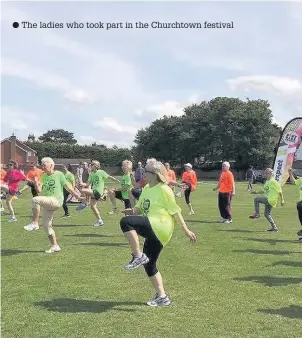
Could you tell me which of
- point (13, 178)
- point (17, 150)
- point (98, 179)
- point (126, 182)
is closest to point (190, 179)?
point (98, 179)

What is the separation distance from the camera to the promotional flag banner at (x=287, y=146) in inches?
982

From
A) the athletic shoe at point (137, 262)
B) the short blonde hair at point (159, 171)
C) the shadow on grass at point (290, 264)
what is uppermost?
the short blonde hair at point (159, 171)

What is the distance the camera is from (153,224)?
6.46 m

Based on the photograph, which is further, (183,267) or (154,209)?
(183,267)

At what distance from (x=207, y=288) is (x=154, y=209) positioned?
194 cm

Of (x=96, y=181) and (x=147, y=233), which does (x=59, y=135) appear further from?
(x=147, y=233)

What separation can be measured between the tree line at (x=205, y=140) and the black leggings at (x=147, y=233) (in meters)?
75.0

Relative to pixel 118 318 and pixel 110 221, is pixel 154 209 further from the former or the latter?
pixel 110 221

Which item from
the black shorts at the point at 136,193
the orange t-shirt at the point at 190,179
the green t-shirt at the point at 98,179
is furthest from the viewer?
the orange t-shirt at the point at 190,179

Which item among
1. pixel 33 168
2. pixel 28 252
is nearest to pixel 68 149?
pixel 33 168

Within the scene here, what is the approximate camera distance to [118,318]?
6176mm

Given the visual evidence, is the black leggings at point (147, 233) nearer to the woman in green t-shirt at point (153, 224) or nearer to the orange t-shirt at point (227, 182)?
the woman in green t-shirt at point (153, 224)

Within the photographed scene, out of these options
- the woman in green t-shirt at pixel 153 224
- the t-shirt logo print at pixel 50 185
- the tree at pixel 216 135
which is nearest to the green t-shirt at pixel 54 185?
the t-shirt logo print at pixel 50 185

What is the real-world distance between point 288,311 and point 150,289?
2102 millimetres
